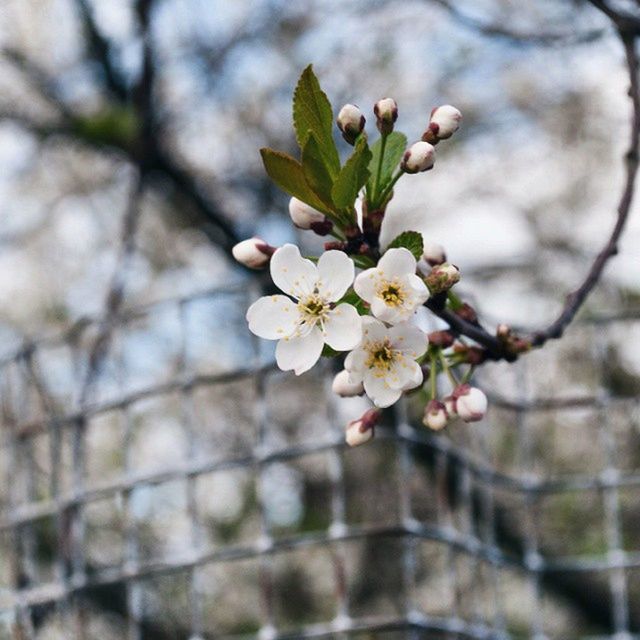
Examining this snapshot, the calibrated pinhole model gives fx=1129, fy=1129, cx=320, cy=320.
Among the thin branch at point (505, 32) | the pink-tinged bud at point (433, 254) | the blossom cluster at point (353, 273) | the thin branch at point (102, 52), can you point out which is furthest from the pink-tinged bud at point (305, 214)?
the thin branch at point (102, 52)

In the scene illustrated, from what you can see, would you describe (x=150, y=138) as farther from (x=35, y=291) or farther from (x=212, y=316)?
(x=35, y=291)

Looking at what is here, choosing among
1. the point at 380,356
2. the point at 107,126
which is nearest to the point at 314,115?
the point at 380,356

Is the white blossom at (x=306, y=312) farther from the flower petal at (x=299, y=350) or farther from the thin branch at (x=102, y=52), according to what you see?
the thin branch at (x=102, y=52)

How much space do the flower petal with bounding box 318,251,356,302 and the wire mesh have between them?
563mm

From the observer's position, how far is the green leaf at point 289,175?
23.1 inches

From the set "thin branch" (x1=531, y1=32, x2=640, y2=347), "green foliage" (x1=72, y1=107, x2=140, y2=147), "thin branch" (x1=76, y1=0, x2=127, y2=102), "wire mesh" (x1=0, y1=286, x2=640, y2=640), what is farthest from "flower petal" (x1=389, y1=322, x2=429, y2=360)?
"thin branch" (x1=76, y1=0, x2=127, y2=102)

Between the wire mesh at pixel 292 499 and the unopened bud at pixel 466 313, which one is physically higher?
the wire mesh at pixel 292 499

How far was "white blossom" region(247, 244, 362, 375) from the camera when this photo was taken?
0.58 metres

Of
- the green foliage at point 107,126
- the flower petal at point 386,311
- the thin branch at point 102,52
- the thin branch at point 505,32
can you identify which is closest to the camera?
the flower petal at point 386,311

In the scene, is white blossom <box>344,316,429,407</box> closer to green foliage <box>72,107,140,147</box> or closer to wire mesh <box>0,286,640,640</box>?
wire mesh <box>0,286,640,640</box>

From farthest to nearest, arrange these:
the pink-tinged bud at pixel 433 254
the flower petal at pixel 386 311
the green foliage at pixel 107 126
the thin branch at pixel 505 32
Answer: the green foliage at pixel 107 126
the thin branch at pixel 505 32
the pink-tinged bud at pixel 433 254
the flower petal at pixel 386 311

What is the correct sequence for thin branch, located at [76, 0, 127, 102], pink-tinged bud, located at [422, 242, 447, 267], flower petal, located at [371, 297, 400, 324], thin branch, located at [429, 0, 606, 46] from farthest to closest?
1. thin branch, located at [76, 0, 127, 102]
2. thin branch, located at [429, 0, 606, 46]
3. pink-tinged bud, located at [422, 242, 447, 267]
4. flower petal, located at [371, 297, 400, 324]

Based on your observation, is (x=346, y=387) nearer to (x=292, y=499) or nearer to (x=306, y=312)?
(x=306, y=312)

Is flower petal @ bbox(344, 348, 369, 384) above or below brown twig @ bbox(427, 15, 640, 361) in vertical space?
→ below
